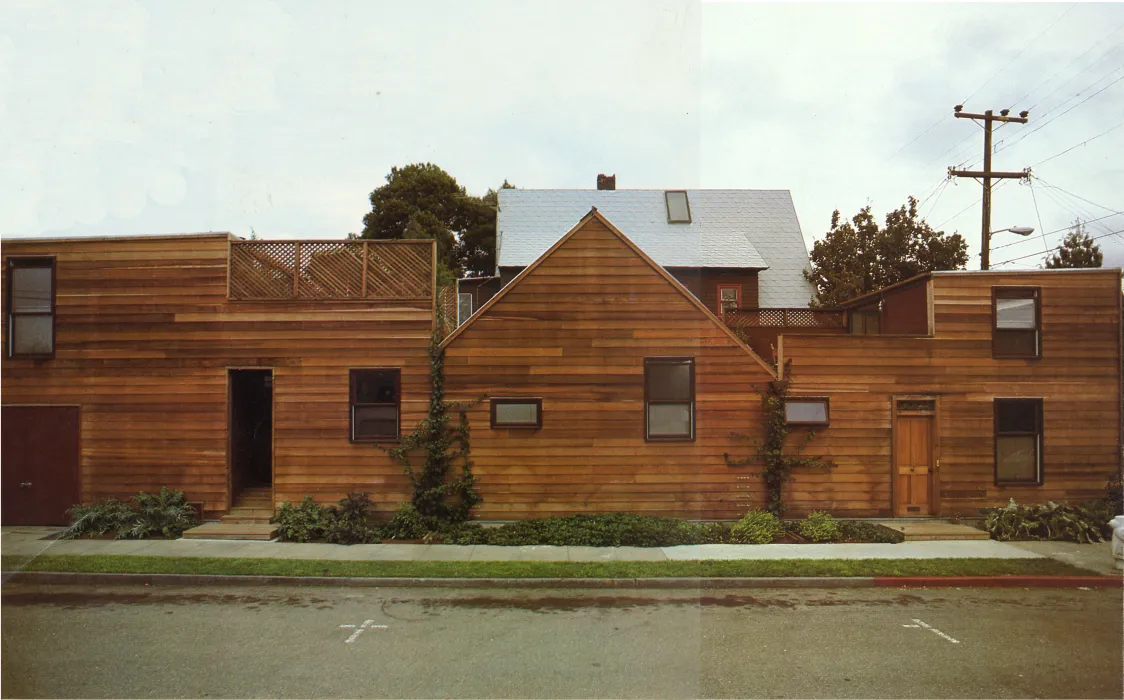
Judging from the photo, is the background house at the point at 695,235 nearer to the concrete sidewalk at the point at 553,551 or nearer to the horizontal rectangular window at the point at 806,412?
the horizontal rectangular window at the point at 806,412

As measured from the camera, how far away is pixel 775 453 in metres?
13.5

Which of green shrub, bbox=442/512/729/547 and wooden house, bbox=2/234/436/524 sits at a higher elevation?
wooden house, bbox=2/234/436/524

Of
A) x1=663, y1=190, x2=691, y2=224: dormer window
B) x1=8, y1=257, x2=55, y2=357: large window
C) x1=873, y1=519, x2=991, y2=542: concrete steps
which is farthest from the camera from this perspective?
x1=663, y1=190, x2=691, y2=224: dormer window

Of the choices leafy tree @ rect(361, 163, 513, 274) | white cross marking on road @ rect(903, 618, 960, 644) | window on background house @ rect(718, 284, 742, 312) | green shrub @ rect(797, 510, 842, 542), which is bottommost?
white cross marking on road @ rect(903, 618, 960, 644)

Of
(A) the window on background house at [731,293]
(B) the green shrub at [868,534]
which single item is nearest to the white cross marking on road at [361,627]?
(B) the green shrub at [868,534]

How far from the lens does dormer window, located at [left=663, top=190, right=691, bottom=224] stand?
31297mm

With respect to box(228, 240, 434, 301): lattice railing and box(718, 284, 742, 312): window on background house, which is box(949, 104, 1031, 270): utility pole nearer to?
box(718, 284, 742, 312): window on background house

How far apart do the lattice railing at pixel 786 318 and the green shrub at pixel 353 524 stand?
13269 millimetres

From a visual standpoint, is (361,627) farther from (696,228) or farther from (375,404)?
(696,228)

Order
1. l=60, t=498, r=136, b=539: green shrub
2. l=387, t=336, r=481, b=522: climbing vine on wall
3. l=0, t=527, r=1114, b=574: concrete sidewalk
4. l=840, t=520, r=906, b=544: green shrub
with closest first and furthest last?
l=0, t=527, r=1114, b=574: concrete sidewalk
l=840, t=520, r=906, b=544: green shrub
l=60, t=498, r=136, b=539: green shrub
l=387, t=336, r=481, b=522: climbing vine on wall

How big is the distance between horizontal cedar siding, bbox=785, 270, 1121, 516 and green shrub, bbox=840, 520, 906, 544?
0.95 m

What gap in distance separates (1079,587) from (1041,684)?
4737 mm

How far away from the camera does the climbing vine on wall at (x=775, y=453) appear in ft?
44.4

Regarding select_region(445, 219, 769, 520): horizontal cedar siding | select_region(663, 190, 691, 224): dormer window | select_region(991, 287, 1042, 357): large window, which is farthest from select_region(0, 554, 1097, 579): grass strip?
select_region(663, 190, 691, 224): dormer window
